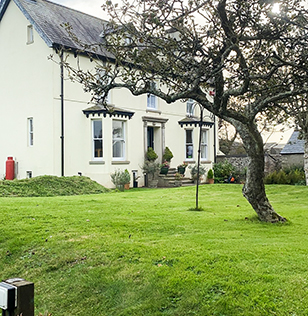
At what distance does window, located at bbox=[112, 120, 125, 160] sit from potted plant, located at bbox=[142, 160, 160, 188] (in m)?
1.58

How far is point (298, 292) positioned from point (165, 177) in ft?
62.5

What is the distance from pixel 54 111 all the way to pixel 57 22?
5.32 metres

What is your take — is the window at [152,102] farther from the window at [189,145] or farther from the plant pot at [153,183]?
the plant pot at [153,183]

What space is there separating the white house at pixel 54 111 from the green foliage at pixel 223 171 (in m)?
6.18

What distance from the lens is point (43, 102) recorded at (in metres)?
20.0

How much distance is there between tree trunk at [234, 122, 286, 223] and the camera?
7.99 meters

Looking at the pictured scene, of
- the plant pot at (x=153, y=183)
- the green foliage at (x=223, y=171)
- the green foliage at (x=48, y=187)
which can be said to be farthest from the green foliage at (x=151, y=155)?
the green foliage at (x=48, y=187)

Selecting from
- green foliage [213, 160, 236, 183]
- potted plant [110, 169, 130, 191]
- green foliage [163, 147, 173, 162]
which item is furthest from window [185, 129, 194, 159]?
potted plant [110, 169, 130, 191]

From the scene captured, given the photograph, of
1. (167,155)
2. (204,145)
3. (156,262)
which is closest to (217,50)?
(156,262)

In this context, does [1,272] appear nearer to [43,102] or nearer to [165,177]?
[43,102]

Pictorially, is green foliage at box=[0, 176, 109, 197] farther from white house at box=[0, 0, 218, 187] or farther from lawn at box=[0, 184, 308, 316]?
lawn at box=[0, 184, 308, 316]

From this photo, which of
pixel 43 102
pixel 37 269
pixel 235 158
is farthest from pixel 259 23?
pixel 235 158

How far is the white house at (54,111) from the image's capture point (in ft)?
64.3

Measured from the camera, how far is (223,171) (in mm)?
26719
